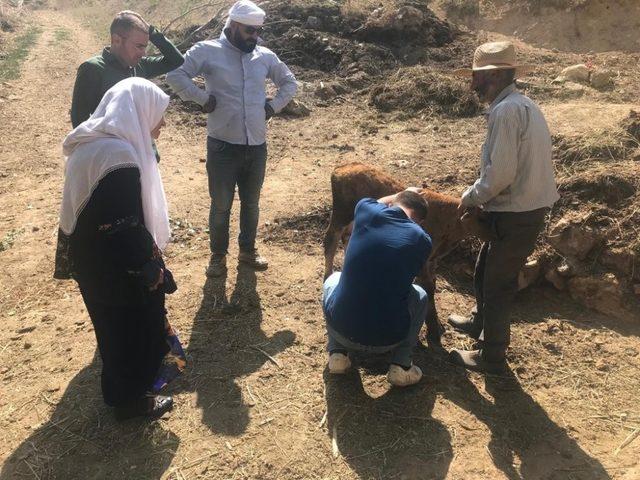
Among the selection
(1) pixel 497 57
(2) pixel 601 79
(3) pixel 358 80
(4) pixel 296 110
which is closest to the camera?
(1) pixel 497 57

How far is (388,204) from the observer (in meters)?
3.40

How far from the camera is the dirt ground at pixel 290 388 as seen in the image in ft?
9.96

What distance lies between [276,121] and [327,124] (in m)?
1.03

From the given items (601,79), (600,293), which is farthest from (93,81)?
(601,79)

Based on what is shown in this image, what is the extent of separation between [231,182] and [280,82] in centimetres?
111

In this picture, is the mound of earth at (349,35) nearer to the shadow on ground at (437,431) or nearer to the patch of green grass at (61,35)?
the patch of green grass at (61,35)

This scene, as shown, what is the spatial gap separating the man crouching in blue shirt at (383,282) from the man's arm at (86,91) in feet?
6.92

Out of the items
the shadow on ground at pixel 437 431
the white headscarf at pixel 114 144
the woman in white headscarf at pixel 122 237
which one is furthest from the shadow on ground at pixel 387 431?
the white headscarf at pixel 114 144

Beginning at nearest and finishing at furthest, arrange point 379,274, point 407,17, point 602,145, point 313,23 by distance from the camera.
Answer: point 379,274, point 602,145, point 407,17, point 313,23

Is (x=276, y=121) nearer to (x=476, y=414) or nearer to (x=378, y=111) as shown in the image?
(x=378, y=111)

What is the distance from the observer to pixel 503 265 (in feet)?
11.2

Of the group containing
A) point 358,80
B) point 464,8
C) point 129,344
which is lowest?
point 129,344

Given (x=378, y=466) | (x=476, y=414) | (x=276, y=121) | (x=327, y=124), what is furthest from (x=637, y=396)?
(x=276, y=121)

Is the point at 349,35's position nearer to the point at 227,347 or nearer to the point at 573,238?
the point at 573,238
